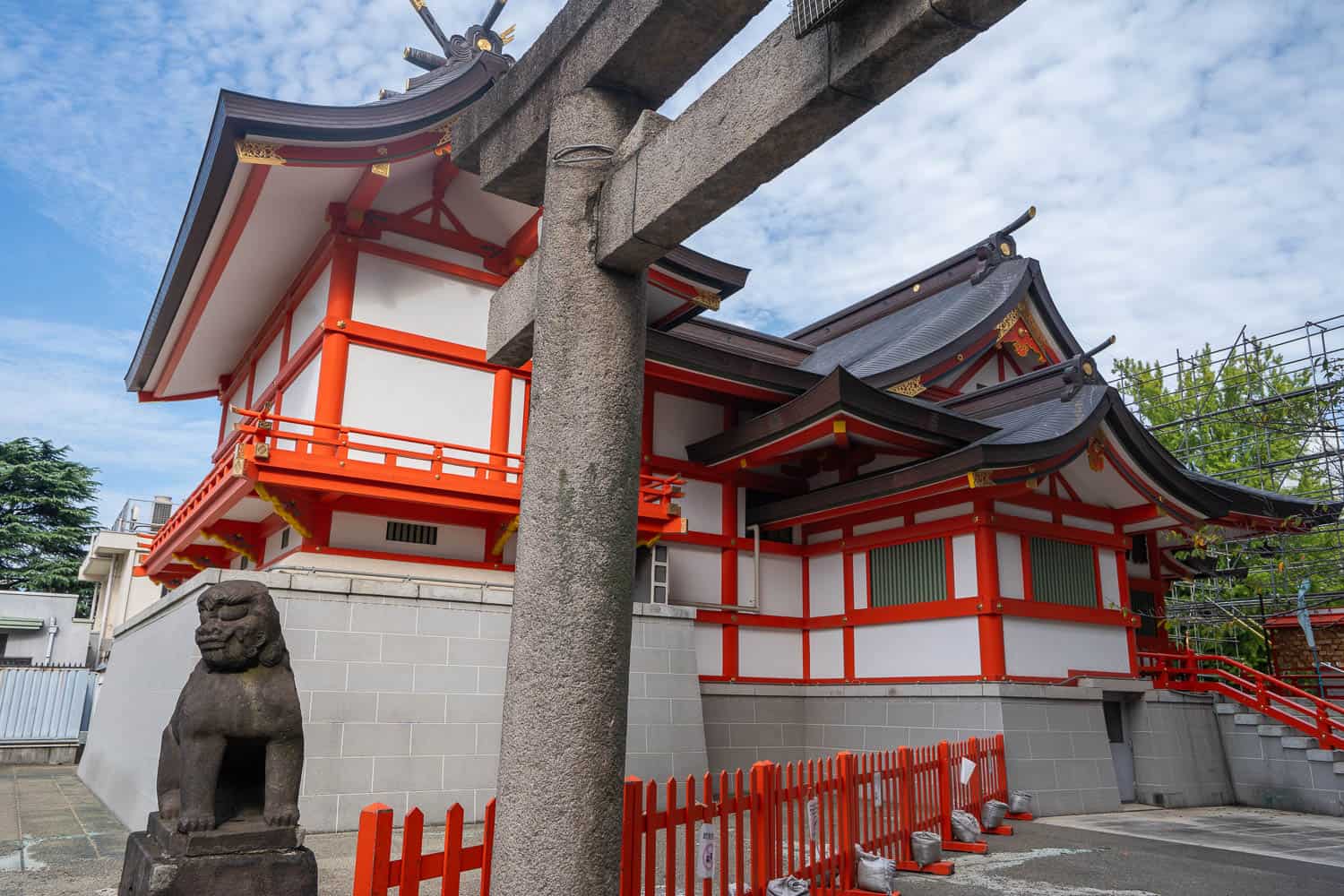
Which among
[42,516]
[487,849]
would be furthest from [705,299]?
[42,516]

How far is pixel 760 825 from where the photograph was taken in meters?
5.86

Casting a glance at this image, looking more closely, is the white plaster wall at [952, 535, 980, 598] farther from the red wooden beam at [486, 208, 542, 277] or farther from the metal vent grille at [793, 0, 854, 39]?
the metal vent grille at [793, 0, 854, 39]

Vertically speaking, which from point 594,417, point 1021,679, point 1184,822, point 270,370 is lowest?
point 1184,822

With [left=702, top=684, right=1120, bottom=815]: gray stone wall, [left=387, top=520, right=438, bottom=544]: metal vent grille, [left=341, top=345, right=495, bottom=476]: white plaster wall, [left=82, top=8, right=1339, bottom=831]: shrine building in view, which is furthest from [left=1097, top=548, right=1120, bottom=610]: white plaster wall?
[left=387, top=520, right=438, bottom=544]: metal vent grille

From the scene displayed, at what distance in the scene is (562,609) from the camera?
10.9 feet

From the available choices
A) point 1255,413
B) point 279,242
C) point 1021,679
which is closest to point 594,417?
point 1021,679

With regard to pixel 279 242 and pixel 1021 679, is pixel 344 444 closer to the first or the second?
pixel 279 242

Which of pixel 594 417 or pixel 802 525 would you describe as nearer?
pixel 594 417

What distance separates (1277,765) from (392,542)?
530 inches

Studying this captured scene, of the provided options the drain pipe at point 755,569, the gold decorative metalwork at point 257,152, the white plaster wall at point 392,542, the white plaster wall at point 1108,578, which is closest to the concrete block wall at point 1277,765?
the white plaster wall at point 1108,578

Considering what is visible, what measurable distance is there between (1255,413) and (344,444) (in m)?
23.7

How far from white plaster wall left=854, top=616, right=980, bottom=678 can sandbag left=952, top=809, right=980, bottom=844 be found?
3.40 meters

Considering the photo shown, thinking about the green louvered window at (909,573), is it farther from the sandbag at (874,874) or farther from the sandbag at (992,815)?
the sandbag at (874,874)

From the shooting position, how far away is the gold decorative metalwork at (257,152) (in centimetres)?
1012
